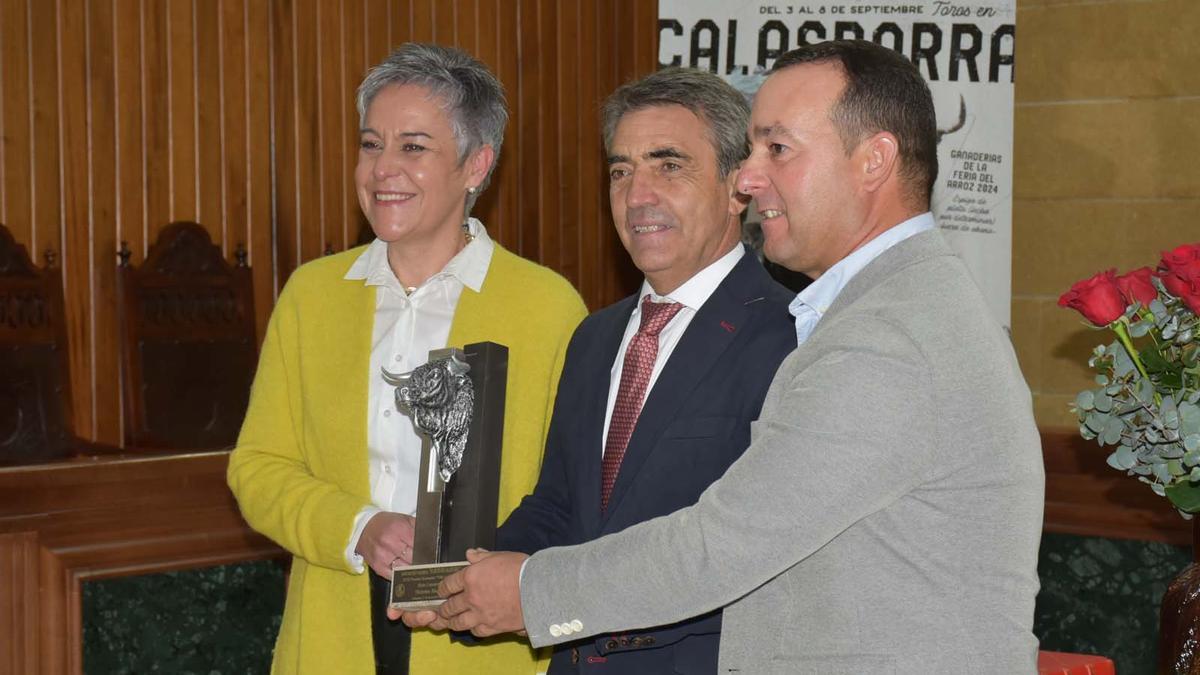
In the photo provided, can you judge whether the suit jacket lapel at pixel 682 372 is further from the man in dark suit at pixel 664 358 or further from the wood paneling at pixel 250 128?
the wood paneling at pixel 250 128

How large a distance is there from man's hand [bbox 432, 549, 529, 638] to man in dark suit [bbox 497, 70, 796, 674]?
160mm

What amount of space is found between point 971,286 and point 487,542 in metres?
0.85

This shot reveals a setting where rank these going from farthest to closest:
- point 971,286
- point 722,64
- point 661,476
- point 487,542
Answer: point 722,64
point 487,542
point 661,476
point 971,286

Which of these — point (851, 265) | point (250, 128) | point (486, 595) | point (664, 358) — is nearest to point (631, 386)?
point (664, 358)

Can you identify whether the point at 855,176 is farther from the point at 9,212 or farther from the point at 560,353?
the point at 9,212

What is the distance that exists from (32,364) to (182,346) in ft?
1.73

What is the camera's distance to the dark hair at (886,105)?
1.79m

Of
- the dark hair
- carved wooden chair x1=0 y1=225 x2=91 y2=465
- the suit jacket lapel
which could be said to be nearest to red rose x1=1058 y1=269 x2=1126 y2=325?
the dark hair

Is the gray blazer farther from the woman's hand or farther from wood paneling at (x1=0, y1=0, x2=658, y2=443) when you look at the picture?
wood paneling at (x1=0, y1=0, x2=658, y2=443)

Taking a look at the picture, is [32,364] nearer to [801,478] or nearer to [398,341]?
[398,341]

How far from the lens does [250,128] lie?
5320 mm

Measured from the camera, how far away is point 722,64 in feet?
15.9

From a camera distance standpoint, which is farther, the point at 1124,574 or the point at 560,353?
the point at 1124,574

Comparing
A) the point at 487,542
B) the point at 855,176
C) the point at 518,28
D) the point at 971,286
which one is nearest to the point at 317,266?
the point at 487,542
